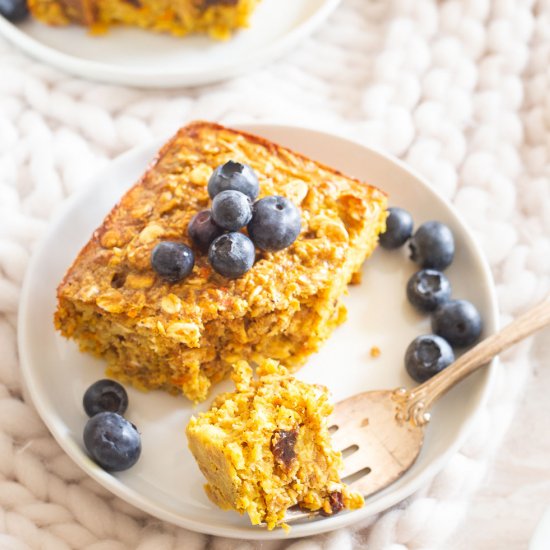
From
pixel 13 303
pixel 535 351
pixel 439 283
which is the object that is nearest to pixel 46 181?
pixel 13 303

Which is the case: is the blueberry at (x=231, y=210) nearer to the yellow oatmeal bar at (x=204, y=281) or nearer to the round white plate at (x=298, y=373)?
the yellow oatmeal bar at (x=204, y=281)

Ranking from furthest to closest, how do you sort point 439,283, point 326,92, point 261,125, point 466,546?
point 326,92, point 261,125, point 439,283, point 466,546

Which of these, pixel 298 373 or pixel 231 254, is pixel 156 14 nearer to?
pixel 231 254

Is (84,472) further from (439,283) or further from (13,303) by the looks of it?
(439,283)

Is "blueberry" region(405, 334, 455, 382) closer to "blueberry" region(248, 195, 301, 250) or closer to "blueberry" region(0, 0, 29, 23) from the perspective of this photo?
"blueberry" region(248, 195, 301, 250)

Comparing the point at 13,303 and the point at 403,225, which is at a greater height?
the point at 403,225

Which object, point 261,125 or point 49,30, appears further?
point 49,30

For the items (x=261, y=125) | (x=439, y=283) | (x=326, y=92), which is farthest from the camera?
(x=326, y=92)
